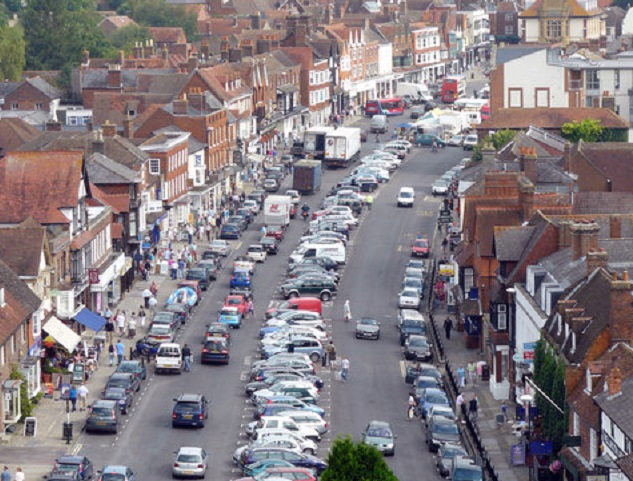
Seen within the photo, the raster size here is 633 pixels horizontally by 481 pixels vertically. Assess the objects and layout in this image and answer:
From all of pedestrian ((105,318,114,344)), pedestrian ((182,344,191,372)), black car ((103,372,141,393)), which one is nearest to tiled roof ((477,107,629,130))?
pedestrian ((105,318,114,344))

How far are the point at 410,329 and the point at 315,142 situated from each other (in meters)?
63.5

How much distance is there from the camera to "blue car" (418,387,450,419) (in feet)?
303

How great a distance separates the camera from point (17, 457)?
278 ft

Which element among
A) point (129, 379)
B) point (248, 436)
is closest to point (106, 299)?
point (129, 379)

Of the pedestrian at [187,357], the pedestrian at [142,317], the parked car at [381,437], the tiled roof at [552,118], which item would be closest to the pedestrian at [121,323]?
the pedestrian at [142,317]

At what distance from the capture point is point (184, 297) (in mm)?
115812

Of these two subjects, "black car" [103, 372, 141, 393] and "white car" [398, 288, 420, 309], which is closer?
"black car" [103, 372, 141, 393]

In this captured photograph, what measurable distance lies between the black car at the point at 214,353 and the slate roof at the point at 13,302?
10.1 metres

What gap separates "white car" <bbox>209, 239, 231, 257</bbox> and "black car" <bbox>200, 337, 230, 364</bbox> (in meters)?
27.6

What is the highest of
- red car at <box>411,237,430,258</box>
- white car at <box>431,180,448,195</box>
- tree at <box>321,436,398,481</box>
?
tree at <box>321,436,398,481</box>

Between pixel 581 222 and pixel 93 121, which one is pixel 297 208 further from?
pixel 581 222

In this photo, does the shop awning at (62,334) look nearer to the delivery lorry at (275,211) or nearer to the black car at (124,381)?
the black car at (124,381)

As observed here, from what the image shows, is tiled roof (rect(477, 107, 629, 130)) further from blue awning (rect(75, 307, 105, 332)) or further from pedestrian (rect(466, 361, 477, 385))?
pedestrian (rect(466, 361, 477, 385))

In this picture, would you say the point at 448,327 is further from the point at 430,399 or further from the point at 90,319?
the point at 90,319
